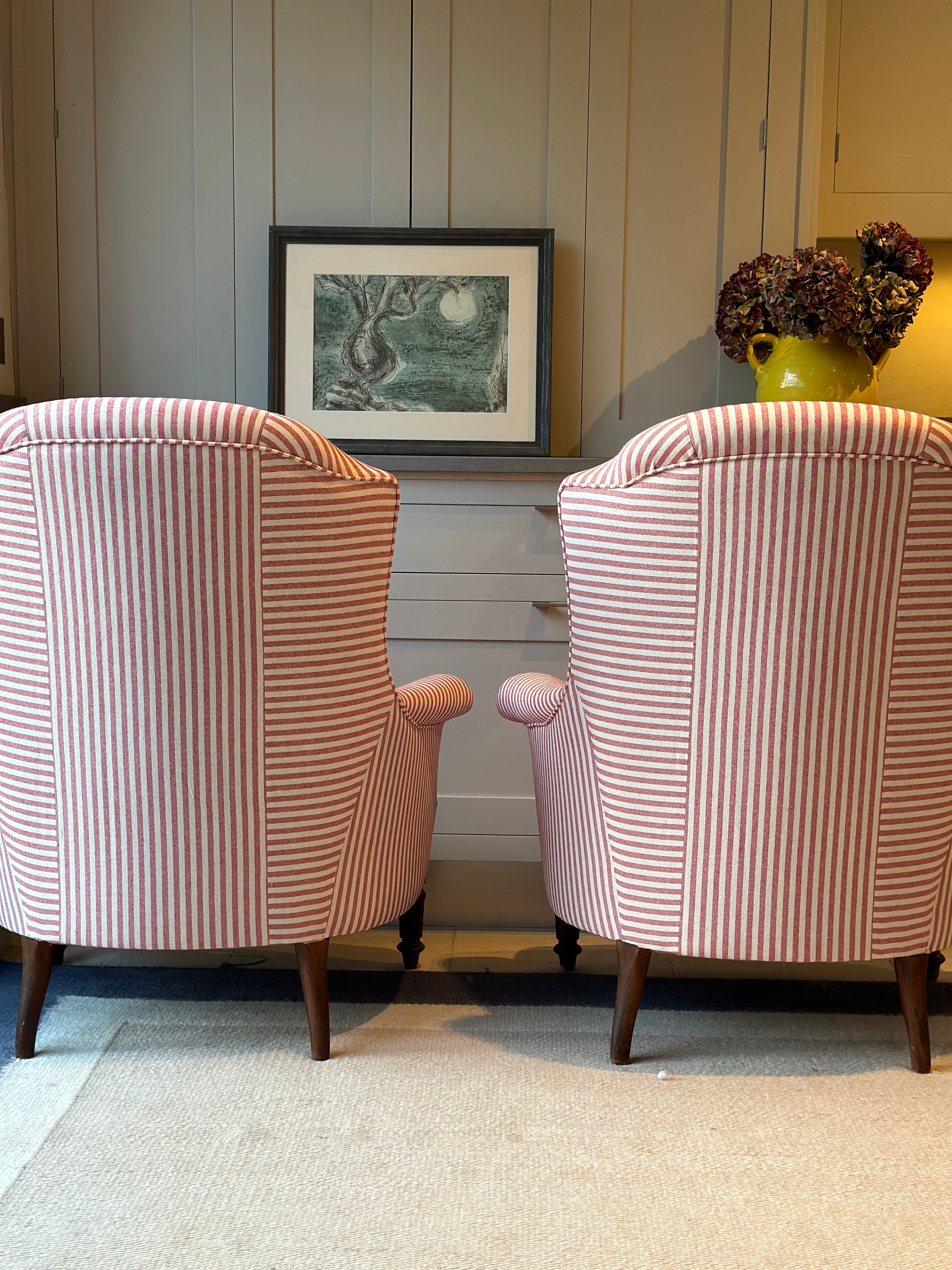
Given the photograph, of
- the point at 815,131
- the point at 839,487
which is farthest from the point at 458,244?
the point at 839,487

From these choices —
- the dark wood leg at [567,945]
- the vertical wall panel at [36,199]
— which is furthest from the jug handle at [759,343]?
the vertical wall panel at [36,199]

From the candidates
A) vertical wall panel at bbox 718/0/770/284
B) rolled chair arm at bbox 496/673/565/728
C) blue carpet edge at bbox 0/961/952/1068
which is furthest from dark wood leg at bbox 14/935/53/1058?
vertical wall panel at bbox 718/0/770/284

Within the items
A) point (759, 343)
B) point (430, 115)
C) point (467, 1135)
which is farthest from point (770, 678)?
point (430, 115)

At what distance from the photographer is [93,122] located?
259 centimetres

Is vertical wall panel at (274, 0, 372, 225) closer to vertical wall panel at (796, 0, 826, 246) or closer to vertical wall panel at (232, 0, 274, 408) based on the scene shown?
vertical wall panel at (232, 0, 274, 408)

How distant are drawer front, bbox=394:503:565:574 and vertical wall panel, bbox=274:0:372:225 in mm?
859

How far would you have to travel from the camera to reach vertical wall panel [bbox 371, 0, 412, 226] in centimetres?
254

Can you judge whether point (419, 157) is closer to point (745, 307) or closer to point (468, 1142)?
point (745, 307)

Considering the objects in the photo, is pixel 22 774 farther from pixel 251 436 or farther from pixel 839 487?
pixel 839 487

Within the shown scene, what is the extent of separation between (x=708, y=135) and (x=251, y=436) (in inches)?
74.3

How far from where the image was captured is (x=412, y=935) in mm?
1875

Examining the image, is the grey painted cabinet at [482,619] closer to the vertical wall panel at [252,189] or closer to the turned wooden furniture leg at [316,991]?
the vertical wall panel at [252,189]

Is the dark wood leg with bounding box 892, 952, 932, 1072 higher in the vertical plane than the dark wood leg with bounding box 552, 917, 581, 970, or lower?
higher

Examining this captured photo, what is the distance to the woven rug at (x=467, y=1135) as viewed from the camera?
1.08 metres
